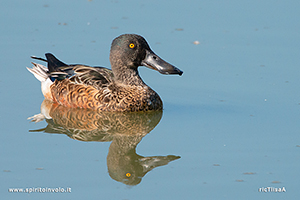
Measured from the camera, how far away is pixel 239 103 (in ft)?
37.7

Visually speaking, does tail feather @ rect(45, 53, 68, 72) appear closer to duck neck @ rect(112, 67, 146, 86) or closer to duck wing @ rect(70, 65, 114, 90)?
duck wing @ rect(70, 65, 114, 90)

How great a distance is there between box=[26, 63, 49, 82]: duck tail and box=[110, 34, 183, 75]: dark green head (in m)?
1.82

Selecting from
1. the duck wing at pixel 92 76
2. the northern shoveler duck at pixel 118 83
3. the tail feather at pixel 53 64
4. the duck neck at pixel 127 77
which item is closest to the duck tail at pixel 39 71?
the tail feather at pixel 53 64

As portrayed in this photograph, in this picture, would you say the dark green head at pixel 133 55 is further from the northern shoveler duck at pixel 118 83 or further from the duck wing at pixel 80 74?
the duck wing at pixel 80 74

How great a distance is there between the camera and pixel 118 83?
Answer: 37.1 feet

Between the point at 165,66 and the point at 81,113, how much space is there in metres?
1.86

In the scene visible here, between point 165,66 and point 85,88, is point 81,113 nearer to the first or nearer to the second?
point 85,88

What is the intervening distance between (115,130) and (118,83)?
4.94 feet

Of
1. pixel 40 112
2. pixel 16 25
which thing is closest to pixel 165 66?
pixel 40 112

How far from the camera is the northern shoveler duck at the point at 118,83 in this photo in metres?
11.1

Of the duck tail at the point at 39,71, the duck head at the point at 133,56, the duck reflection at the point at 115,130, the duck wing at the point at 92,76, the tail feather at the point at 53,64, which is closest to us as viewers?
the duck reflection at the point at 115,130

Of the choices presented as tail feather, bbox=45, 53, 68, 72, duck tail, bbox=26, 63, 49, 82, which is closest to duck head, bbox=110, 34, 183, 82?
tail feather, bbox=45, 53, 68, 72

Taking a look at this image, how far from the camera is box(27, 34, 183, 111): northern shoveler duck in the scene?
36.3ft

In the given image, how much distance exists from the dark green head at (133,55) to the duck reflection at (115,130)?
3.04ft
